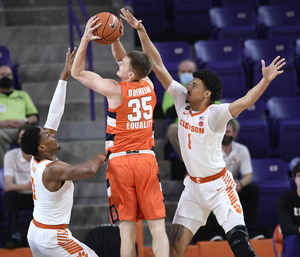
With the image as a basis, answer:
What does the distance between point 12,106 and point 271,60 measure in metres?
4.44

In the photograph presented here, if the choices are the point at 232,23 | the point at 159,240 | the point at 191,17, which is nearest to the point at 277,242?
the point at 159,240

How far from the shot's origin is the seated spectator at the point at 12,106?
6664mm

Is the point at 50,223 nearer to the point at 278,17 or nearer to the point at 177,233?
the point at 177,233

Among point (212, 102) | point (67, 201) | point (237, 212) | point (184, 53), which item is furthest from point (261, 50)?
point (67, 201)

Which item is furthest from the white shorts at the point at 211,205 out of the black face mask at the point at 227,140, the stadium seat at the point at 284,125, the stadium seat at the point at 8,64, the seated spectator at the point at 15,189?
the stadium seat at the point at 8,64

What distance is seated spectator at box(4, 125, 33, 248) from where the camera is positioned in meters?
5.37

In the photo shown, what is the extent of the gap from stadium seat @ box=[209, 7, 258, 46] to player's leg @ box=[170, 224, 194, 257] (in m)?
5.47

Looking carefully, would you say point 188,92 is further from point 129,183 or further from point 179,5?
point 179,5

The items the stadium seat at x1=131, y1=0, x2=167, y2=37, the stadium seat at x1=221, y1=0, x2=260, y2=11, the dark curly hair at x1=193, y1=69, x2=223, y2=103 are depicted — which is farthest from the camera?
the stadium seat at x1=221, y1=0, x2=260, y2=11

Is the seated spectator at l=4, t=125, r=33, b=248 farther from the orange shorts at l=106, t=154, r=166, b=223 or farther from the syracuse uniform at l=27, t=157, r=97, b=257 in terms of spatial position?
the orange shorts at l=106, t=154, r=166, b=223

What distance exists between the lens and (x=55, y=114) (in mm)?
4516

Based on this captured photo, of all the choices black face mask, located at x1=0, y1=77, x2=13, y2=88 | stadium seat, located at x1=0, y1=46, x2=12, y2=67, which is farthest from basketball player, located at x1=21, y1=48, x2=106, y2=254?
stadium seat, located at x1=0, y1=46, x2=12, y2=67

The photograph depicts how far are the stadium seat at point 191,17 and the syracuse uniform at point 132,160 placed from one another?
581 cm

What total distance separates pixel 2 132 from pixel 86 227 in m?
1.83
